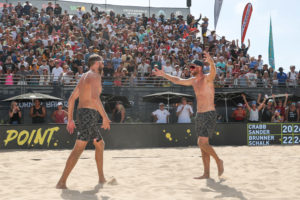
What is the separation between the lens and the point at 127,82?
50.4 feet

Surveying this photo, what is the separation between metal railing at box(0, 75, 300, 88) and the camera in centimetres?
1421

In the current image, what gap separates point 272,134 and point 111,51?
7.71m

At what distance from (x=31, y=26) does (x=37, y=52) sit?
3279 mm

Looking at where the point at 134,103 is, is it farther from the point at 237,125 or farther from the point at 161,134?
the point at 237,125

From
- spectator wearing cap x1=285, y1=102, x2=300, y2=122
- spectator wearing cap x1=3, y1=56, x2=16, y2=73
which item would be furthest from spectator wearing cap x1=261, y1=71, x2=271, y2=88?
spectator wearing cap x1=3, y1=56, x2=16, y2=73

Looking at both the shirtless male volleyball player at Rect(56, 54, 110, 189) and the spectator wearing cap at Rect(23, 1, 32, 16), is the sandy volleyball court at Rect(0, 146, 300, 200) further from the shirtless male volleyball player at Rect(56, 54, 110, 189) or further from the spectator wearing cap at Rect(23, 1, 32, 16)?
the spectator wearing cap at Rect(23, 1, 32, 16)

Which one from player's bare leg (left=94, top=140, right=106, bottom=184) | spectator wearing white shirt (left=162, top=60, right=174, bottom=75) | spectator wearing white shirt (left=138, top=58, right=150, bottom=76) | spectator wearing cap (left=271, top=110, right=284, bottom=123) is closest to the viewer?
player's bare leg (left=94, top=140, right=106, bottom=184)

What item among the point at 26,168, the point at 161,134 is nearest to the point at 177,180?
the point at 26,168

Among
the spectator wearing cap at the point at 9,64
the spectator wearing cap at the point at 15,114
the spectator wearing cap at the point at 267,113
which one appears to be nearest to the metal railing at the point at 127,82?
the spectator wearing cap at the point at 9,64

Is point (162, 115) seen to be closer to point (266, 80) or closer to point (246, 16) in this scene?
point (266, 80)

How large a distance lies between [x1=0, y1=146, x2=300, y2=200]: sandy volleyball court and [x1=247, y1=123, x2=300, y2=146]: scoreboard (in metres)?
4.92

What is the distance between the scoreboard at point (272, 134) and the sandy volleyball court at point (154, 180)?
16.1 feet

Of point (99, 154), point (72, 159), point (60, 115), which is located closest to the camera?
point (72, 159)

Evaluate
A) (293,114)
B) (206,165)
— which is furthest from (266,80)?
(206,165)
